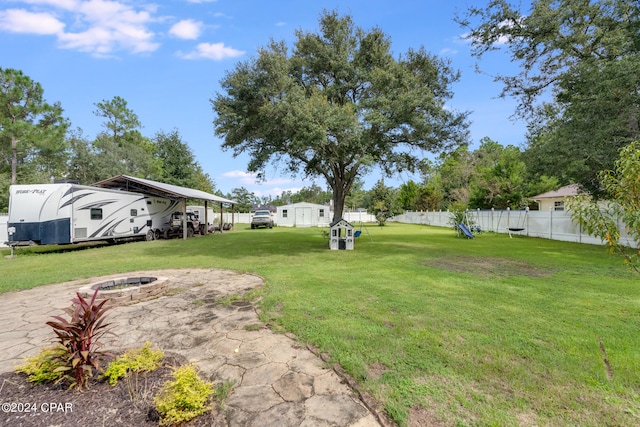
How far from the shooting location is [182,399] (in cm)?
189

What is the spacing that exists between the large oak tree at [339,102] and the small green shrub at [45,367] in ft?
23.3

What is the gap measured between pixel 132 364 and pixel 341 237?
8.85m

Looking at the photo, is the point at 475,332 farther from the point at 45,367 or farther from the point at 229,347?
the point at 45,367

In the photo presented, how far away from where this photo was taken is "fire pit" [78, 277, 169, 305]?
14.3ft

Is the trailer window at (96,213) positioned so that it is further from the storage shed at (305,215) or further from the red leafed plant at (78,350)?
the storage shed at (305,215)

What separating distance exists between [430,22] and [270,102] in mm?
5924

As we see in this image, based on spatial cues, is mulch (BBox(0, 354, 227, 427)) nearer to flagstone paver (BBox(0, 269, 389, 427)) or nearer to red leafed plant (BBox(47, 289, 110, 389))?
red leafed plant (BBox(47, 289, 110, 389))

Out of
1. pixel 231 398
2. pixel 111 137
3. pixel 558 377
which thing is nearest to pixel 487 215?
pixel 558 377

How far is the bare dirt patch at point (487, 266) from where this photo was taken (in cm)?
643

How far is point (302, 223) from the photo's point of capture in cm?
2791

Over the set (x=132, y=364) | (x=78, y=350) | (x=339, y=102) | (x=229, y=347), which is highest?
(x=339, y=102)

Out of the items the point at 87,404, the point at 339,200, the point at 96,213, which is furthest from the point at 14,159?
the point at 87,404

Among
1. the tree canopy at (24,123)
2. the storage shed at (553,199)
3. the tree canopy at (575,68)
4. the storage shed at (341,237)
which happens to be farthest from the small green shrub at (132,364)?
the tree canopy at (24,123)

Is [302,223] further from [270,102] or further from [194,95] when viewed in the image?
[270,102]
